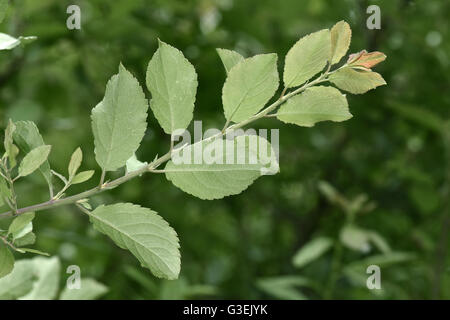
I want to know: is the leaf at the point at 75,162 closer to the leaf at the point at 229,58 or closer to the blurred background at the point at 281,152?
the leaf at the point at 229,58

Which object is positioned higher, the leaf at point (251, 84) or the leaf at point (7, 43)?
the leaf at point (7, 43)

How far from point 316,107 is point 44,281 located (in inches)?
13.4

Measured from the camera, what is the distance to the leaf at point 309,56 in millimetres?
346

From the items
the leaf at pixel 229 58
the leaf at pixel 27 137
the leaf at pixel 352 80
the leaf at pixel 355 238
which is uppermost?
the leaf at pixel 355 238

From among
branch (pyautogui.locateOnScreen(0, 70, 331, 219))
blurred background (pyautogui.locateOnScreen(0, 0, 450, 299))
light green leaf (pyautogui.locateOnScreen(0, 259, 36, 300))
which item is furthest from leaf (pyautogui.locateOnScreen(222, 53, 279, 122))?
blurred background (pyautogui.locateOnScreen(0, 0, 450, 299))

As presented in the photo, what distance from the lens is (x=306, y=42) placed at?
35cm

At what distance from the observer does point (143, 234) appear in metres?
0.36

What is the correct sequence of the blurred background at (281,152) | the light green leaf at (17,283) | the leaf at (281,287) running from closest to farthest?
the light green leaf at (17,283), the leaf at (281,287), the blurred background at (281,152)

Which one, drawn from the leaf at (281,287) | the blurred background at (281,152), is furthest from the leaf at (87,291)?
the leaf at (281,287)

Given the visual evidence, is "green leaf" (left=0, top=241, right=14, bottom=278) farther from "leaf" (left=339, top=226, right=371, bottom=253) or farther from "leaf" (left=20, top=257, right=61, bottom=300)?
"leaf" (left=339, top=226, right=371, bottom=253)

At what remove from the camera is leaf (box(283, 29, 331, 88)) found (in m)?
0.35

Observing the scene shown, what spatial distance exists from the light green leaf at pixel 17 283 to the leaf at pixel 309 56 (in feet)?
0.95

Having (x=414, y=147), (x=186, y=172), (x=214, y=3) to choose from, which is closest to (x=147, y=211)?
(x=186, y=172)

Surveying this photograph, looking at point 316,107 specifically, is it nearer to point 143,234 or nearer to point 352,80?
point 352,80
